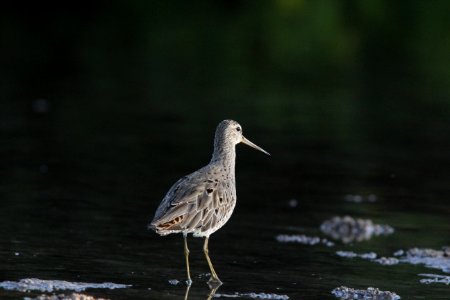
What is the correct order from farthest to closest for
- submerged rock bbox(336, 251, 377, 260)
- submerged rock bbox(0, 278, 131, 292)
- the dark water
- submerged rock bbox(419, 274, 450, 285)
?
submerged rock bbox(336, 251, 377, 260) < the dark water < submerged rock bbox(419, 274, 450, 285) < submerged rock bbox(0, 278, 131, 292)

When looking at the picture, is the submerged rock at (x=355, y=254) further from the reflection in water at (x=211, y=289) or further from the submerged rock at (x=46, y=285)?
the submerged rock at (x=46, y=285)

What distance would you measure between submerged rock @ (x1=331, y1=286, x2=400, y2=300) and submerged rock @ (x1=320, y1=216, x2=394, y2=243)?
2909 millimetres

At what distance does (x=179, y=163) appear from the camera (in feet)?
55.9

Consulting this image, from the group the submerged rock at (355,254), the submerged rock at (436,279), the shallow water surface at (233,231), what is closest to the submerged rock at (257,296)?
the shallow water surface at (233,231)

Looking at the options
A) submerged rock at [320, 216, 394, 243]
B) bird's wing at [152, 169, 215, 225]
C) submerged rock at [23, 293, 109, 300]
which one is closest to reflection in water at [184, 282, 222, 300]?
bird's wing at [152, 169, 215, 225]

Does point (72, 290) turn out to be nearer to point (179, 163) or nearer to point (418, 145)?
point (179, 163)

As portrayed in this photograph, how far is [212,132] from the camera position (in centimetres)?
1967

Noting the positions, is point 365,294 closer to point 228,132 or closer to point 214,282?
point 214,282

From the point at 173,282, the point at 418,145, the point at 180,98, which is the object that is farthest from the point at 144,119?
the point at 173,282

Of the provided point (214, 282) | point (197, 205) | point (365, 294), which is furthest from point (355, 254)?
point (197, 205)

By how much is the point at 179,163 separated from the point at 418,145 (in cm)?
460

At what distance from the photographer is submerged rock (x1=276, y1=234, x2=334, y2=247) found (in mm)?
12828

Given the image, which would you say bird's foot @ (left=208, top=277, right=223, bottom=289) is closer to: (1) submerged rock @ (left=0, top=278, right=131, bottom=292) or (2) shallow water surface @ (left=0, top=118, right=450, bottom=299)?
(2) shallow water surface @ (left=0, top=118, right=450, bottom=299)

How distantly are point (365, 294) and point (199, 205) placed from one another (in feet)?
5.40
